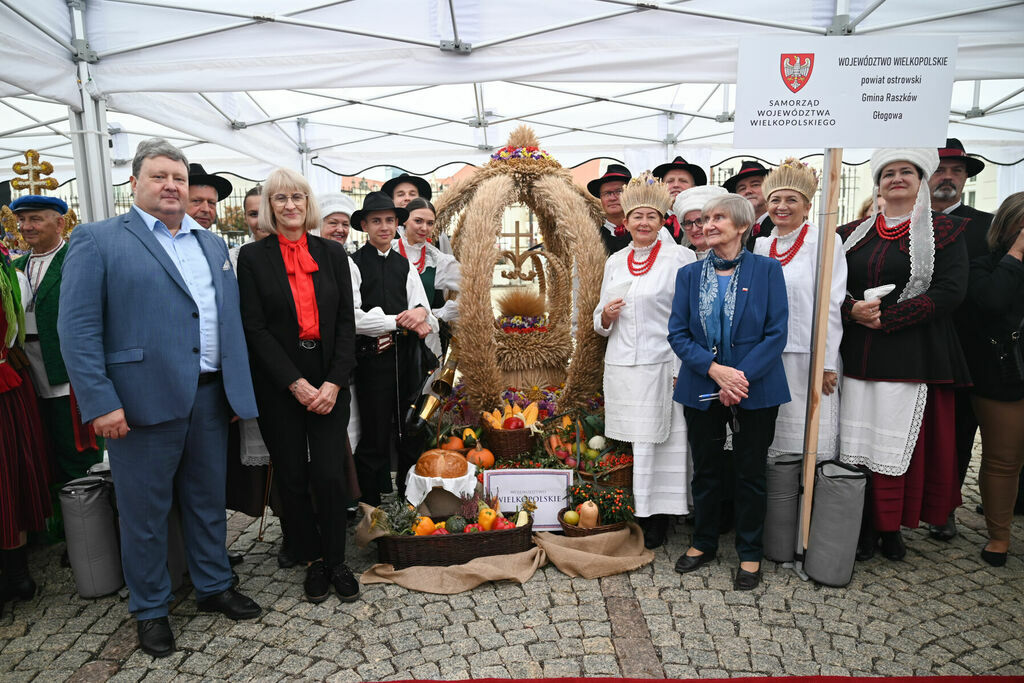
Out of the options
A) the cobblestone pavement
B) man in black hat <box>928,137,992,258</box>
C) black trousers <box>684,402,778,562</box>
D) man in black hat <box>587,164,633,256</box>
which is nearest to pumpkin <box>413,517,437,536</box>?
the cobblestone pavement

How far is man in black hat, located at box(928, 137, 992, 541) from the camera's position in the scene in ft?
12.5

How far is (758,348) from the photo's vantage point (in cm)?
315

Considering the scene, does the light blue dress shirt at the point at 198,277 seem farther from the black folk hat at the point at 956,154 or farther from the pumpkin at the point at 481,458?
the black folk hat at the point at 956,154

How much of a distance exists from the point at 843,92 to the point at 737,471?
2.01 metres

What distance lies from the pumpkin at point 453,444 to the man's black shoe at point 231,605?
57.9 inches

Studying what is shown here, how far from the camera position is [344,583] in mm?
3270

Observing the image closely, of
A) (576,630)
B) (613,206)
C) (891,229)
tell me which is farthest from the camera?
(613,206)

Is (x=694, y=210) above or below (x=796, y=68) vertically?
below

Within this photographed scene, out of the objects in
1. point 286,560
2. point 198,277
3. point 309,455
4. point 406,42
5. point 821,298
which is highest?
point 406,42

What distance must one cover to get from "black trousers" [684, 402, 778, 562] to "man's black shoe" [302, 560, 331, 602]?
6.91ft

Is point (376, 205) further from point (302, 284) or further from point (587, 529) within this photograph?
point (587, 529)

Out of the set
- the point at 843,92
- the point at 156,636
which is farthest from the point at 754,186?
the point at 156,636

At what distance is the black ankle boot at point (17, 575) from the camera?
3.35m

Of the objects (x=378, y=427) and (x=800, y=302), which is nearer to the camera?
(x=800, y=302)
